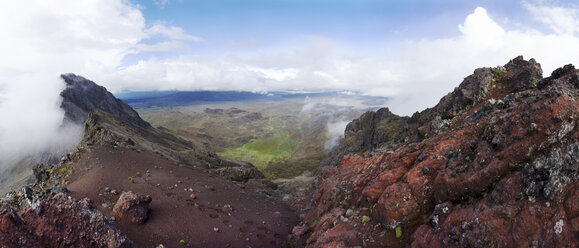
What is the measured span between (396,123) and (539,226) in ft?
339

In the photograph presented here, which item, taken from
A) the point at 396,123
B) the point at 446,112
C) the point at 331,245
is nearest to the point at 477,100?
the point at 446,112

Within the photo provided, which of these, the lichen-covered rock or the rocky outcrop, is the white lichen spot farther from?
the lichen-covered rock

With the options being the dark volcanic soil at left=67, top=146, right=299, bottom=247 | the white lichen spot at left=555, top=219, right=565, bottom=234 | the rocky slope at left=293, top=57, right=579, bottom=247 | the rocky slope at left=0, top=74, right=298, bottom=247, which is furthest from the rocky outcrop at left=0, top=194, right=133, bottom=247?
the white lichen spot at left=555, top=219, right=565, bottom=234

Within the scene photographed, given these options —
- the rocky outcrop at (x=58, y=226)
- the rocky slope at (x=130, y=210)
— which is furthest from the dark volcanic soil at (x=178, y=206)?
the rocky outcrop at (x=58, y=226)

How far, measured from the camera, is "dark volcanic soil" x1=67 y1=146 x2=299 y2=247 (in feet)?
86.5

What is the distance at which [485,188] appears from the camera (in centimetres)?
1517

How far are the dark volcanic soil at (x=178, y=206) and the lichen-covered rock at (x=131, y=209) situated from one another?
592 mm

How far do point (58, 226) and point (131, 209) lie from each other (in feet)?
33.8

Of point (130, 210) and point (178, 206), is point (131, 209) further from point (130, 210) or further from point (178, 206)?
point (178, 206)

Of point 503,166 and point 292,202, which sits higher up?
point 503,166

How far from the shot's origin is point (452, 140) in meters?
21.3

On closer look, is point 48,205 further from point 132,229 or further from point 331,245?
point 331,245

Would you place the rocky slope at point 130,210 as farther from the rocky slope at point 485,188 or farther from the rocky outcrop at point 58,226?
the rocky slope at point 485,188

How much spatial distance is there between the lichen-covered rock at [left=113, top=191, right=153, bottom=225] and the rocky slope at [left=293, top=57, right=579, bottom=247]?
18.7m
